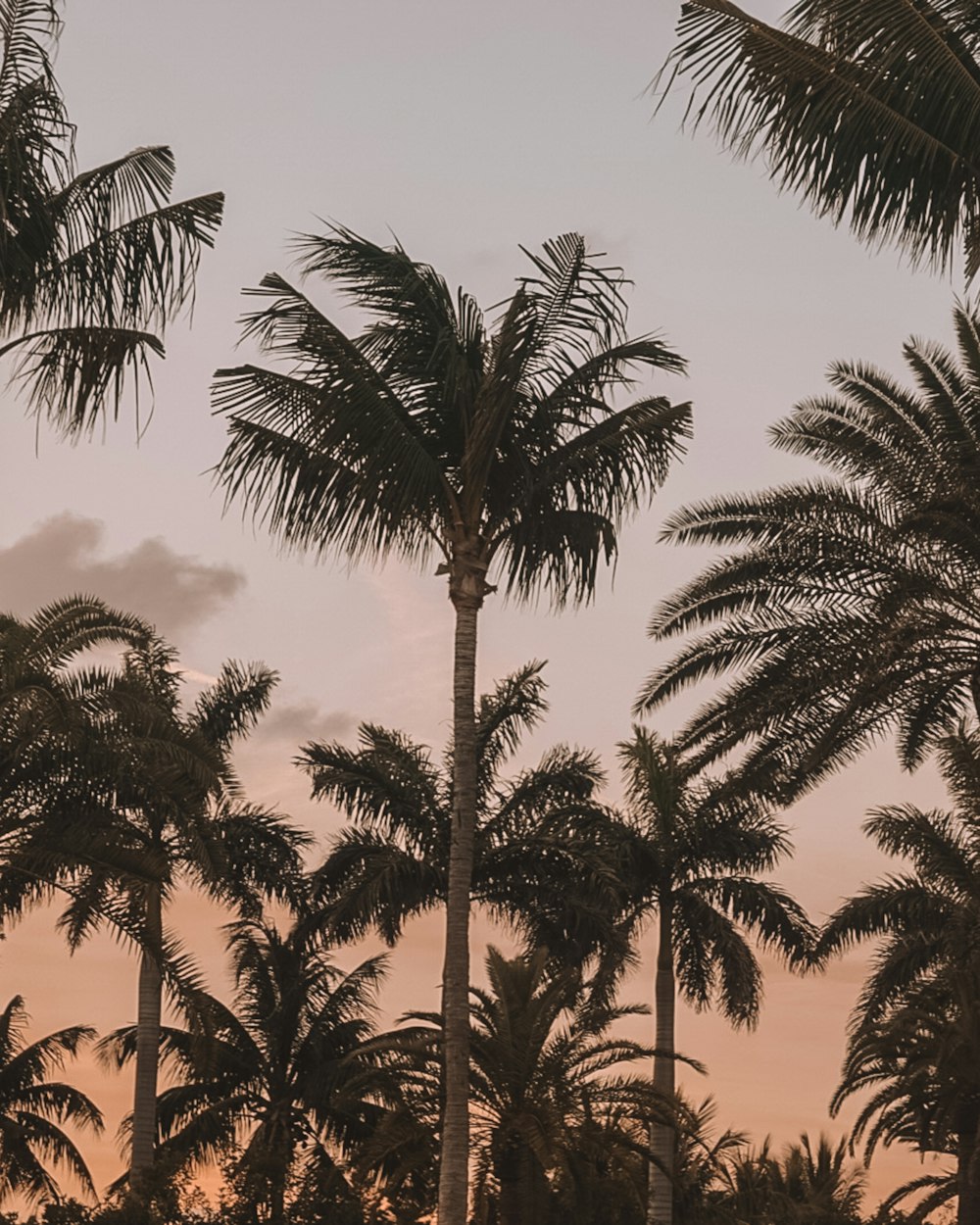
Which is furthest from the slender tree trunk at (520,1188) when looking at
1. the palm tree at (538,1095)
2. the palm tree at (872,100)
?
the palm tree at (872,100)

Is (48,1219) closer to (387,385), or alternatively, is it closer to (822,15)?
(387,385)

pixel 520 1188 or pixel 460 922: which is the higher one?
pixel 460 922

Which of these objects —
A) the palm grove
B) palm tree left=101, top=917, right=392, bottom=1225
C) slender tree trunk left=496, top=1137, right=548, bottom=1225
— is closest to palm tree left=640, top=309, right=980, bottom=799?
the palm grove

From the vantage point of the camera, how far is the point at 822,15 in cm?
1251

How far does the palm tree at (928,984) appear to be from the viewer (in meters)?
30.2

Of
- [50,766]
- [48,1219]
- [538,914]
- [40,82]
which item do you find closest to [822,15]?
[40,82]

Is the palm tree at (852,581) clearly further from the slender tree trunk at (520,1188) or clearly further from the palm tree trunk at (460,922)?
the slender tree trunk at (520,1188)

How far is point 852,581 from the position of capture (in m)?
21.7

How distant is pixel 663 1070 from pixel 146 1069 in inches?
400

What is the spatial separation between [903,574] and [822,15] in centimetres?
964

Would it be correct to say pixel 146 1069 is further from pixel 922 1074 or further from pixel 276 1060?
pixel 922 1074

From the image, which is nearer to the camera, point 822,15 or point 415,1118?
point 822,15

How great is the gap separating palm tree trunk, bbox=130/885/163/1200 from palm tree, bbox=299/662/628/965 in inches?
142

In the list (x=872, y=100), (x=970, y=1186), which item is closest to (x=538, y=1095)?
(x=970, y=1186)
